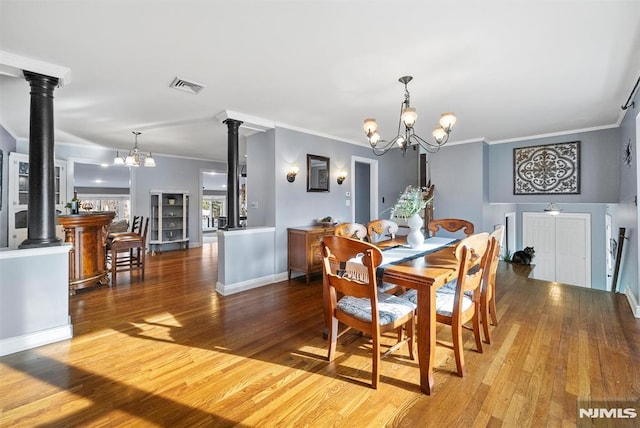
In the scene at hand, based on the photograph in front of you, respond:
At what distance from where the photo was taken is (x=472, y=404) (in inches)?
66.4

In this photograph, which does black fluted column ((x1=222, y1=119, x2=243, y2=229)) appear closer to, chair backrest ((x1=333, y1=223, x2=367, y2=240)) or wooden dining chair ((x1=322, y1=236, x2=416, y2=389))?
chair backrest ((x1=333, y1=223, x2=367, y2=240))

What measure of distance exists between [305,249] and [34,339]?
9.45 ft

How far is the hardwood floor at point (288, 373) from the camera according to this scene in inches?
63.4

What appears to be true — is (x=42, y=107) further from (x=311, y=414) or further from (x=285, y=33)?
(x=311, y=414)

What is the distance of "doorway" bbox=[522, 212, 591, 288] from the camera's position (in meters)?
6.36

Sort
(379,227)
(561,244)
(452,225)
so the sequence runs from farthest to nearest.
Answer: (561,244), (452,225), (379,227)

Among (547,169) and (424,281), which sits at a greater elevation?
(547,169)

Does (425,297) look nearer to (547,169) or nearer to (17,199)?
(547,169)

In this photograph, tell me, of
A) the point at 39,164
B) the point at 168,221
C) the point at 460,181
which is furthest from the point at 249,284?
the point at 460,181

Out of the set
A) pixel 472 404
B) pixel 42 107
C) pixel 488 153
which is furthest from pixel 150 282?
pixel 488 153

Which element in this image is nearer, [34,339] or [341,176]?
[34,339]

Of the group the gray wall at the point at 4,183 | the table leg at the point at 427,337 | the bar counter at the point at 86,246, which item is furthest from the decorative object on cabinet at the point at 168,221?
the table leg at the point at 427,337

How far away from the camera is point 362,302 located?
207 centimetres

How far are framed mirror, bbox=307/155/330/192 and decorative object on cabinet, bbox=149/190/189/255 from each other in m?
4.09
